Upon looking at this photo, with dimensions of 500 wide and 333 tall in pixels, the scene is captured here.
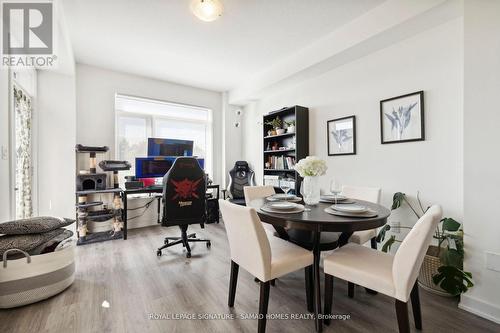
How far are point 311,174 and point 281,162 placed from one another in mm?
1894

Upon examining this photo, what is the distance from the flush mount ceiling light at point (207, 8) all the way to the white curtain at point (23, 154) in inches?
85.9

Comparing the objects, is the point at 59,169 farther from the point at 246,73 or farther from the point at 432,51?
the point at 432,51

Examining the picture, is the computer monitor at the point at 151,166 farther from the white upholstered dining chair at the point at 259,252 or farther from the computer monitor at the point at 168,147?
the white upholstered dining chair at the point at 259,252

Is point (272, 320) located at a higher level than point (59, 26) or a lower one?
lower

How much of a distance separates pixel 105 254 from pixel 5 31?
2447 millimetres

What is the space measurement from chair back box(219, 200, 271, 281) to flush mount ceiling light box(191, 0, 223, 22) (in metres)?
1.69

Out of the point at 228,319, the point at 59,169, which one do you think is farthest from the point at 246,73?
the point at 228,319

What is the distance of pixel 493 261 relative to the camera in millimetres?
A: 1526

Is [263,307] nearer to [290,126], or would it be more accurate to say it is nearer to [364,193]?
[364,193]

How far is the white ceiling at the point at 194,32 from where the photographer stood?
6.97ft

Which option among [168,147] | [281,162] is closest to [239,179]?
[281,162]

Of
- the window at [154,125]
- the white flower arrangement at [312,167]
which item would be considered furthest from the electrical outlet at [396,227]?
the window at [154,125]

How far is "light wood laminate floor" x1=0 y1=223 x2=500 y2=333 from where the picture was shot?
4.73 feet

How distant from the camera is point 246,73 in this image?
3756mm
